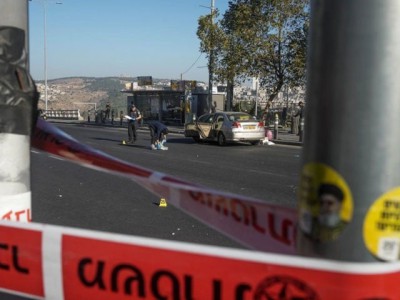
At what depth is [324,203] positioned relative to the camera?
4.31ft

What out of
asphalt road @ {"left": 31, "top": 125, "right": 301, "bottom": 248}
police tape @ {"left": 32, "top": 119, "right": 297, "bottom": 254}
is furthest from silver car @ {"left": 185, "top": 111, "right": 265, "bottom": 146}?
police tape @ {"left": 32, "top": 119, "right": 297, "bottom": 254}

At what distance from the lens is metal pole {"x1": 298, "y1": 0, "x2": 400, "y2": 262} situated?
1200mm

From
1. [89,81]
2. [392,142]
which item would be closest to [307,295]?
[392,142]

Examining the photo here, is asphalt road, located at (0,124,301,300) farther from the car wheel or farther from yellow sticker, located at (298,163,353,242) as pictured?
the car wheel

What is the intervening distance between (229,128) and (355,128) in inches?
765

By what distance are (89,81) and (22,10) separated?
170 metres

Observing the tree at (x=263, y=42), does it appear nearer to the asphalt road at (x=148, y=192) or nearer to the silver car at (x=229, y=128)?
the silver car at (x=229, y=128)

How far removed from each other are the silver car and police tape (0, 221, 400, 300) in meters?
18.9

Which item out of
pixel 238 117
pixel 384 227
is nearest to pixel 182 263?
pixel 384 227

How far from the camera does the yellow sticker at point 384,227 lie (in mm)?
1254

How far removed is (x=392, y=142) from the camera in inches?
48.5

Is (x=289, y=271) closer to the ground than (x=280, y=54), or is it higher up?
closer to the ground

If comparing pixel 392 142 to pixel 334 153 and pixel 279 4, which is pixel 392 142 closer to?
pixel 334 153

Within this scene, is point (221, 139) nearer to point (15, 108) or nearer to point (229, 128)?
point (229, 128)
